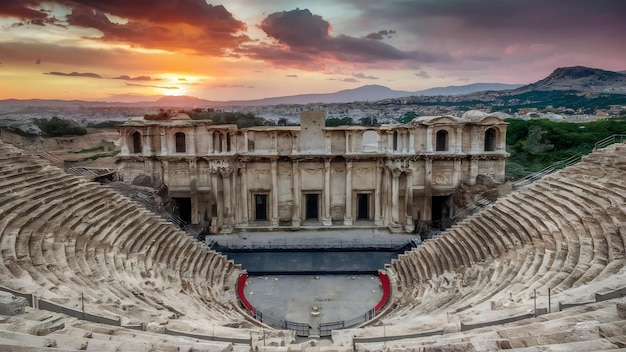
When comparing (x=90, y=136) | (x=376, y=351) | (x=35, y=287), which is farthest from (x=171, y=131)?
(x=90, y=136)

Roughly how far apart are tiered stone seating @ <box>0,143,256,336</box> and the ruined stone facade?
7.91m

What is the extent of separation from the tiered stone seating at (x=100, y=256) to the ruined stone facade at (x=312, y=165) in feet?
26.0

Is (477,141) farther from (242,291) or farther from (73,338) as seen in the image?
(73,338)

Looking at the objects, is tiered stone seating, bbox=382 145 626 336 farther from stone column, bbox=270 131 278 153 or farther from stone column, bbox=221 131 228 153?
stone column, bbox=221 131 228 153

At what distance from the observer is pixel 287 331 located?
428 inches

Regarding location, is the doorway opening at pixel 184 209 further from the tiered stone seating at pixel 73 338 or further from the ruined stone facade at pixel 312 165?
the tiered stone seating at pixel 73 338

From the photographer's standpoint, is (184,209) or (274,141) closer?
(274,141)

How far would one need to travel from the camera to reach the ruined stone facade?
2631 centimetres

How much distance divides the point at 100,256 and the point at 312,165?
50.9ft

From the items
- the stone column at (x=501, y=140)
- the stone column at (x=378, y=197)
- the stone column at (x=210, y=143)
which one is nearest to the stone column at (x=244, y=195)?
the stone column at (x=210, y=143)

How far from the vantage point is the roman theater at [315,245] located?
7.78 metres

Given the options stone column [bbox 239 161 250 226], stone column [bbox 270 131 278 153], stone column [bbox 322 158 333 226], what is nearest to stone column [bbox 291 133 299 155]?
stone column [bbox 270 131 278 153]

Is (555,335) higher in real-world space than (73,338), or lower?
higher

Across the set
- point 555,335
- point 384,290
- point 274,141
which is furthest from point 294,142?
point 555,335
